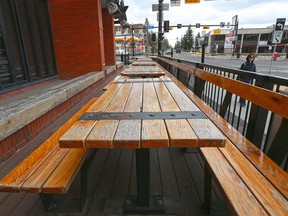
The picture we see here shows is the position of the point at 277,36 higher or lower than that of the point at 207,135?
higher

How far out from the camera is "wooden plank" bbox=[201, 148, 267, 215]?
3.11 feet

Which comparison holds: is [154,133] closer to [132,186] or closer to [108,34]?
[132,186]

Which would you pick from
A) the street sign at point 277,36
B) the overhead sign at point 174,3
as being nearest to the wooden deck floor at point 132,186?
the street sign at point 277,36

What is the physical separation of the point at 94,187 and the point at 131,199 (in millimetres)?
414

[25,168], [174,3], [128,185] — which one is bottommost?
[128,185]

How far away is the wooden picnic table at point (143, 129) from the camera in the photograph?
41.6 inches

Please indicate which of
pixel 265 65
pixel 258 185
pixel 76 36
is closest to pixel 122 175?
pixel 258 185

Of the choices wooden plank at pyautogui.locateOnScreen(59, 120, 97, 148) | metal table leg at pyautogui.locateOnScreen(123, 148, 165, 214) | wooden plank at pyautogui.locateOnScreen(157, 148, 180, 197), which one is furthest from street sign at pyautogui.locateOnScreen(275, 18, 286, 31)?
wooden plank at pyautogui.locateOnScreen(59, 120, 97, 148)

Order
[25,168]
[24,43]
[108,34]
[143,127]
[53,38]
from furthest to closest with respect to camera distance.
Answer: [108,34] → [53,38] → [24,43] → [25,168] → [143,127]

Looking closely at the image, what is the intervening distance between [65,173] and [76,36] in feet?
17.4

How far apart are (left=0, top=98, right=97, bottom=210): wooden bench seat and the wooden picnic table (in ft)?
0.98

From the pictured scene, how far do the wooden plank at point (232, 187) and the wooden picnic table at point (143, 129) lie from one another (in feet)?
0.84

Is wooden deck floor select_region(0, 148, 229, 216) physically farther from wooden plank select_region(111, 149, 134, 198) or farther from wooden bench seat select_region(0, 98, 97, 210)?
wooden bench seat select_region(0, 98, 97, 210)

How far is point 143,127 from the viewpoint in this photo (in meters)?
1.19
